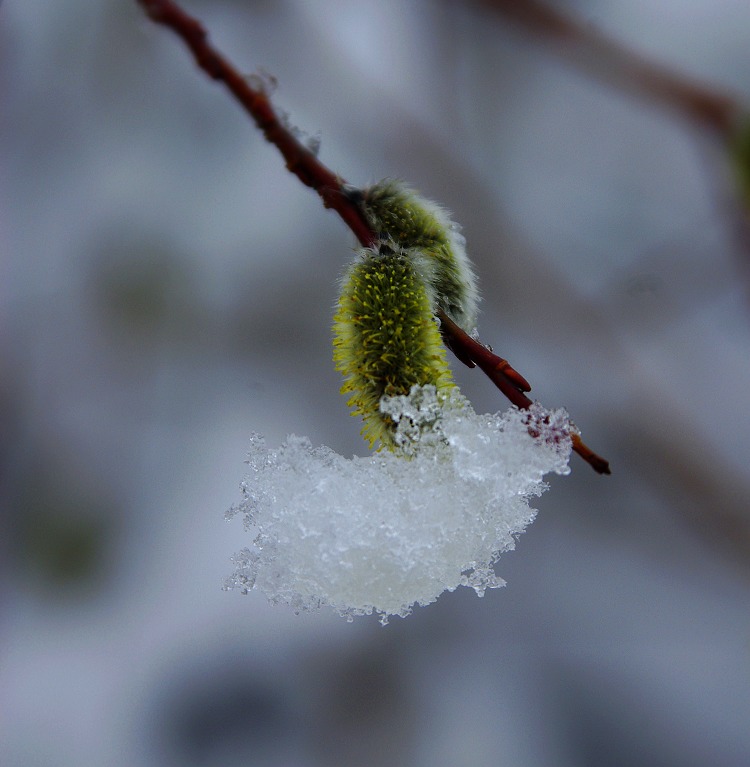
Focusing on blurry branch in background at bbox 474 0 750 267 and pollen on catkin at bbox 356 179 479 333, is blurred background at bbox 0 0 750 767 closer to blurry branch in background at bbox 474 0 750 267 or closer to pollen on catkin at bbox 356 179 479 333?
blurry branch in background at bbox 474 0 750 267

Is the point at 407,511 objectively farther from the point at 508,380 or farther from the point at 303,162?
the point at 303,162

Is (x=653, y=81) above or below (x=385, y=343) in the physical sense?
above

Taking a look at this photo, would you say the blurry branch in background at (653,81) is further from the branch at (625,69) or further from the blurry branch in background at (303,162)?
the blurry branch in background at (303,162)

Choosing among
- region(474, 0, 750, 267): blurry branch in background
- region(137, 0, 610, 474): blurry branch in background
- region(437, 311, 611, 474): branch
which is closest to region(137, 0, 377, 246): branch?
region(137, 0, 610, 474): blurry branch in background

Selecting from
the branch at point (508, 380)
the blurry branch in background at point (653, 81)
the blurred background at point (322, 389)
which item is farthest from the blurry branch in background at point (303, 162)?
the blurred background at point (322, 389)

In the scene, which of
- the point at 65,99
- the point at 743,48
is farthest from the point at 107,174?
the point at 743,48

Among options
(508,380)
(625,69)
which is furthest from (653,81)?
(508,380)
